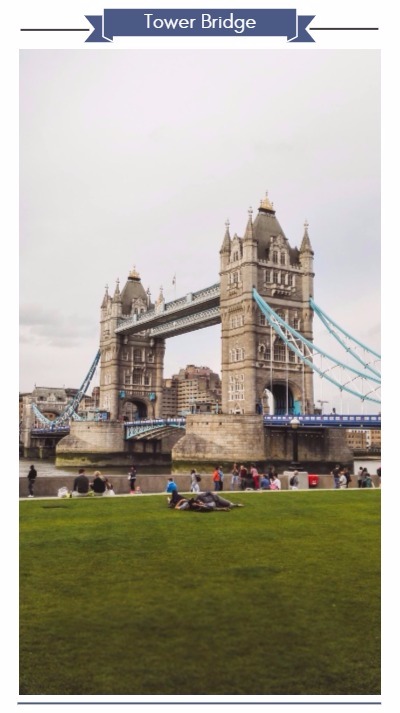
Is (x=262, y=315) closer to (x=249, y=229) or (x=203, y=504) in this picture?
(x=249, y=229)

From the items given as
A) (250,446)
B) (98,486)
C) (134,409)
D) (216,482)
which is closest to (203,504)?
(98,486)

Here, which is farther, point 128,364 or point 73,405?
point 73,405

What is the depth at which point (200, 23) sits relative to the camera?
8195 mm

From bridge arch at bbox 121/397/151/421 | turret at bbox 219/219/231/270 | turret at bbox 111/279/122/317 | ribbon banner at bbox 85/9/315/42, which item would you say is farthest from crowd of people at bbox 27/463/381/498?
turret at bbox 111/279/122/317

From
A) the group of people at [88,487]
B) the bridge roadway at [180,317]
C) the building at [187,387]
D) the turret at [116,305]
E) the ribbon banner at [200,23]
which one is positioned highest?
the turret at [116,305]

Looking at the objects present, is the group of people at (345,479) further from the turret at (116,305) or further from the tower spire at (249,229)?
the turret at (116,305)

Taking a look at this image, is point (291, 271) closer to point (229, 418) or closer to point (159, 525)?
point (229, 418)

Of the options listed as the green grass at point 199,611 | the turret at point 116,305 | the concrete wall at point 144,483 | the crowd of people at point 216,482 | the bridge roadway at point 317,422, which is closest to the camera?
the green grass at point 199,611

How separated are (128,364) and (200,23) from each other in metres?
79.0

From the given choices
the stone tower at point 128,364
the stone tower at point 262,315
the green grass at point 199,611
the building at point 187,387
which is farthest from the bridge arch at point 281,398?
the building at point 187,387

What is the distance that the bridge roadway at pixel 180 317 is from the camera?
6612cm

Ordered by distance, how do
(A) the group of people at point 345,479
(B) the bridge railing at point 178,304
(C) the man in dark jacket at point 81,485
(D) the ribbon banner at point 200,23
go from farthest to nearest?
(B) the bridge railing at point 178,304 → (A) the group of people at point 345,479 → (C) the man in dark jacket at point 81,485 → (D) the ribbon banner at point 200,23

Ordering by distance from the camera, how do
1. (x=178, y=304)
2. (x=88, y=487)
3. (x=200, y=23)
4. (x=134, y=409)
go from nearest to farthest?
(x=200, y=23) < (x=88, y=487) < (x=178, y=304) < (x=134, y=409)

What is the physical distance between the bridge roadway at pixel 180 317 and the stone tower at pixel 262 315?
465cm
